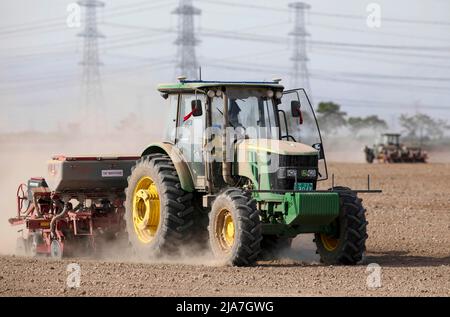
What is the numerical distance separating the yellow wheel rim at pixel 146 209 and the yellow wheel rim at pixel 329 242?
2440 mm

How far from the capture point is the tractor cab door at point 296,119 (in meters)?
14.0

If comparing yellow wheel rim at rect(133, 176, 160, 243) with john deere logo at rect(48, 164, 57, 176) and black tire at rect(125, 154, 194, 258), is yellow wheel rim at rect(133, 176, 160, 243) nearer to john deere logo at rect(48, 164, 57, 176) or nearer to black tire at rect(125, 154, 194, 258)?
black tire at rect(125, 154, 194, 258)

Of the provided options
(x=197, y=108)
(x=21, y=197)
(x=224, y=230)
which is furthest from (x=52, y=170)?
(x=224, y=230)

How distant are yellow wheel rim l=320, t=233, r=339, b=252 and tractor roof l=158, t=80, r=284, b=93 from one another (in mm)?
2219

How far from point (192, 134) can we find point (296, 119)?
1.49 meters

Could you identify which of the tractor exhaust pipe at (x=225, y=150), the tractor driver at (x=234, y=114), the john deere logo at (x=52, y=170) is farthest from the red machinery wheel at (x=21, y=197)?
the tractor driver at (x=234, y=114)

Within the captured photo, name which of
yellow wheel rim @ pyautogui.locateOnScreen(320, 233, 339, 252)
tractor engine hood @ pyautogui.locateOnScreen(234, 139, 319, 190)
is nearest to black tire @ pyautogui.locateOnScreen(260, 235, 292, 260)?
yellow wheel rim @ pyautogui.locateOnScreen(320, 233, 339, 252)

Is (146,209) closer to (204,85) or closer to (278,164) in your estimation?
(204,85)

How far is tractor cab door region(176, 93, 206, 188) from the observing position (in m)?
13.9

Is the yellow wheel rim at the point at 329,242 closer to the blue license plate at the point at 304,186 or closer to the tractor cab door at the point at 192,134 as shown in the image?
the blue license plate at the point at 304,186

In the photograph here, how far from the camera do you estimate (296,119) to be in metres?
14.2

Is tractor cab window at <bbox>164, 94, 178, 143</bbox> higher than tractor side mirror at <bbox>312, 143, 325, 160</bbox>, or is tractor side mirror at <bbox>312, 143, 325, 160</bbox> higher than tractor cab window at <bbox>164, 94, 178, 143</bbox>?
tractor cab window at <bbox>164, 94, 178, 143</bbox>

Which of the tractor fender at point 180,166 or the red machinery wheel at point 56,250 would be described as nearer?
the tractor fender at point 180,166

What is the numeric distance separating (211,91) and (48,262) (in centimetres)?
331
